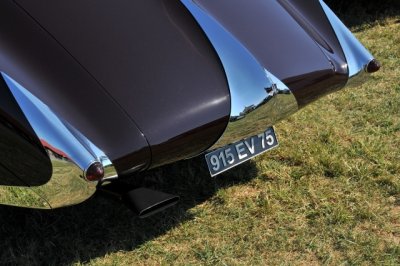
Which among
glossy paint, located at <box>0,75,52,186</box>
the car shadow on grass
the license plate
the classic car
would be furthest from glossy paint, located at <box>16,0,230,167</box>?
the car shadow on grass

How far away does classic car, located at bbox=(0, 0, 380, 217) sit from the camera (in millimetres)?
2246

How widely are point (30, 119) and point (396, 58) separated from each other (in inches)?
133

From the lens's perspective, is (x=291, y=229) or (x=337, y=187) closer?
(x=291, y=229)

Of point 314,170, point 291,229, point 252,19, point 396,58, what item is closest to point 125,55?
point 252,19

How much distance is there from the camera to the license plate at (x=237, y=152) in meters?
2.71

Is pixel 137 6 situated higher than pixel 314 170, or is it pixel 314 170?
pixel 137 6

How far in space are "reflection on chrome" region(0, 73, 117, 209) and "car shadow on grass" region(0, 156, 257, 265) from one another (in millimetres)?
462

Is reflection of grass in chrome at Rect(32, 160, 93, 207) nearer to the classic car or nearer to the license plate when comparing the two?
the classic car

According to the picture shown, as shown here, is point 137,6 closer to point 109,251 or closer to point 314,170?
point 109,251

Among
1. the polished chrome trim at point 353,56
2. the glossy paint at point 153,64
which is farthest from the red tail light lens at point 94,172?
the polished chrome trim at point 353,56

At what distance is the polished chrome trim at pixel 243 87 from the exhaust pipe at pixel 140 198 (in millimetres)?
333

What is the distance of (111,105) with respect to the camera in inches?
93.7

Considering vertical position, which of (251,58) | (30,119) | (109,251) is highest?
(30,119)

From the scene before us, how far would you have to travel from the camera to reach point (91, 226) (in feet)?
10.00
